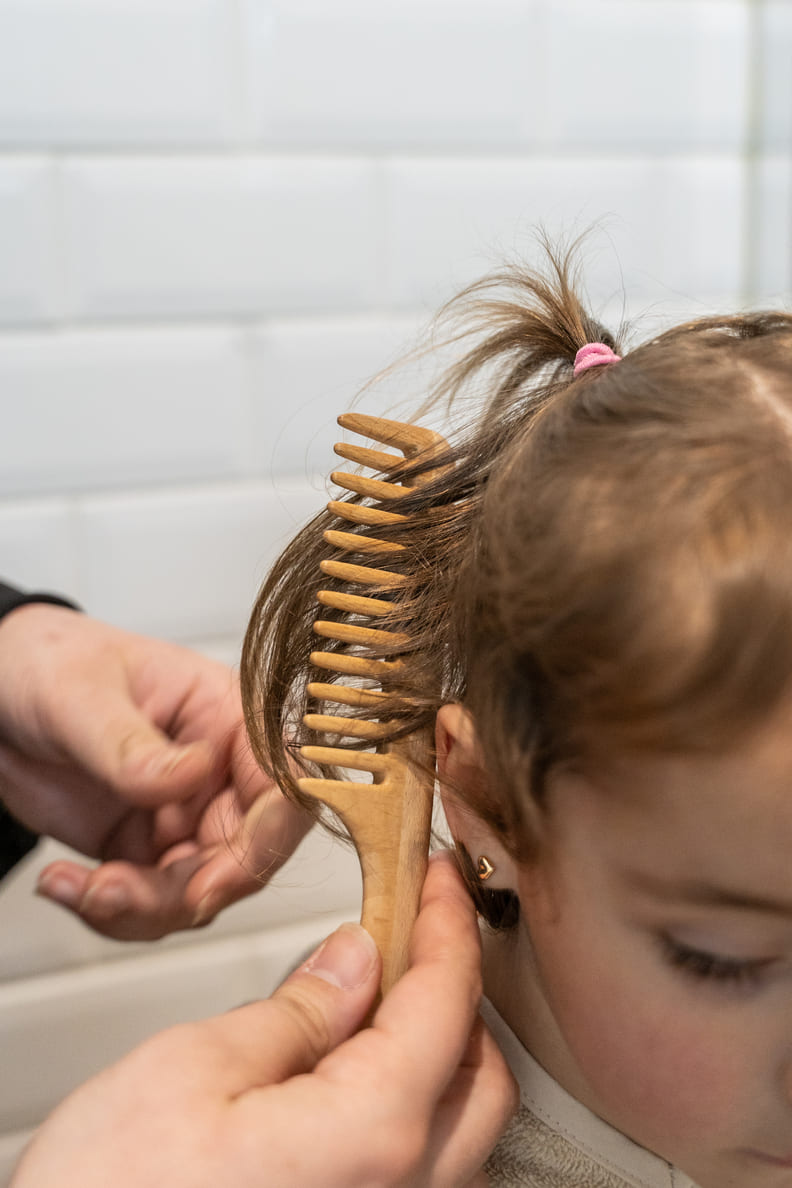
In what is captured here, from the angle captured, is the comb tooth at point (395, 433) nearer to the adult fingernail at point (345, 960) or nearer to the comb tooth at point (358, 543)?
the comb tooth at point (358, 543)

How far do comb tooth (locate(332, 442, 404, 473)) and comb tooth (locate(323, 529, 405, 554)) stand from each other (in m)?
0.03

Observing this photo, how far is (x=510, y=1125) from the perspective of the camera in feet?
1.92

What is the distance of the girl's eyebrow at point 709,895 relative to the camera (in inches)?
15.3

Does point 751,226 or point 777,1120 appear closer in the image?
point 777,1120

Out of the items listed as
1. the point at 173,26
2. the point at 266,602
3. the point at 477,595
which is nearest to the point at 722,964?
the point at 477,595

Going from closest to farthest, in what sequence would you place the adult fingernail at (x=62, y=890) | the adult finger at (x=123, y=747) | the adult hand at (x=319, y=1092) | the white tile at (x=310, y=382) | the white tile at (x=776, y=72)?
the adult hand at (x=319, y=1092) → the adult finger at (x=123, y=747) → the adult fingernail at (x=62, y=890) → the white tile at (x=310, y=382) → the white tile at (x=776, y=72)

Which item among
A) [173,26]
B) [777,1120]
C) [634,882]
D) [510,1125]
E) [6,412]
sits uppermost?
[173,26]

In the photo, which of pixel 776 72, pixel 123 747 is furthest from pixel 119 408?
pixel 776 72

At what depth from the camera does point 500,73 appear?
37.4 inches

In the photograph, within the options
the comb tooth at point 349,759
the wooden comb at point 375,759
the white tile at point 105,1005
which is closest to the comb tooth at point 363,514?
the wooden comb at point 375,759

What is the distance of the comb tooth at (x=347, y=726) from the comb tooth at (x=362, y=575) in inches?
2.4

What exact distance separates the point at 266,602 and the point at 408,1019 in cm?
22

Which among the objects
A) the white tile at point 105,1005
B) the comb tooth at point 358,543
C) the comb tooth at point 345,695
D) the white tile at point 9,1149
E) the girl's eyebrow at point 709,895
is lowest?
the white tile at point 9,1149

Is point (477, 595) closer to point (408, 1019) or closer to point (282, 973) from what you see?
point (408, 1019)
